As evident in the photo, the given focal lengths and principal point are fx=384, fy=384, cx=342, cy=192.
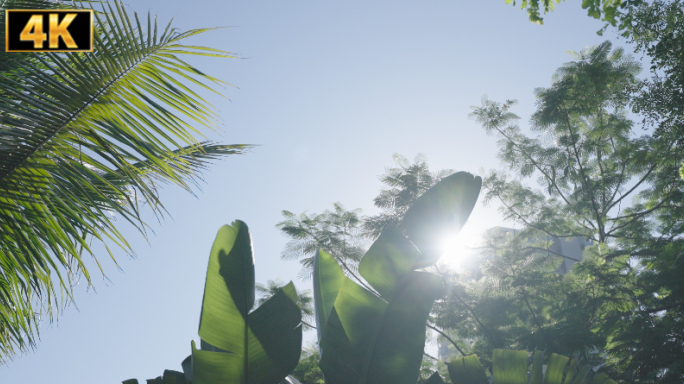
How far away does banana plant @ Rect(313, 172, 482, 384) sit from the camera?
4.58 ft

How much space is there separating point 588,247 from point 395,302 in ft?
36.8

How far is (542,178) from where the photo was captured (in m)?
14.6

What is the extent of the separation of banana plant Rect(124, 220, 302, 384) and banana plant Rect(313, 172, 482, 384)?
16 cm

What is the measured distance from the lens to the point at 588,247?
10469 mm

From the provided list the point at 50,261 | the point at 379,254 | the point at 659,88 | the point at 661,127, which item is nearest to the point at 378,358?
the point at 379,254

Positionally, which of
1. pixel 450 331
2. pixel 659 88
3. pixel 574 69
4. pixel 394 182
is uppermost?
pixel 574 69

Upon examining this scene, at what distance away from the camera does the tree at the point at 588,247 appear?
826 centimetres

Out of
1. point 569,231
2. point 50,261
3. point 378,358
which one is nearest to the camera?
point 378,358

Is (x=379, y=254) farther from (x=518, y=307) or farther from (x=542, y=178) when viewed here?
(x=542, y=178)

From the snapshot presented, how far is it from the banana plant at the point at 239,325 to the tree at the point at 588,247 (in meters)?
6.06

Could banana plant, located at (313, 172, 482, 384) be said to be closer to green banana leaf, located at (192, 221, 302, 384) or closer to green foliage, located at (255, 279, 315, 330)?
green banana leaf, located at (192, 221, 302, 384)

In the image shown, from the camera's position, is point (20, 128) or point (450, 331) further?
point (450, 331)

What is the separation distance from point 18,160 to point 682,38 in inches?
418

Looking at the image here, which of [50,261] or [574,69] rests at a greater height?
[574,69]
